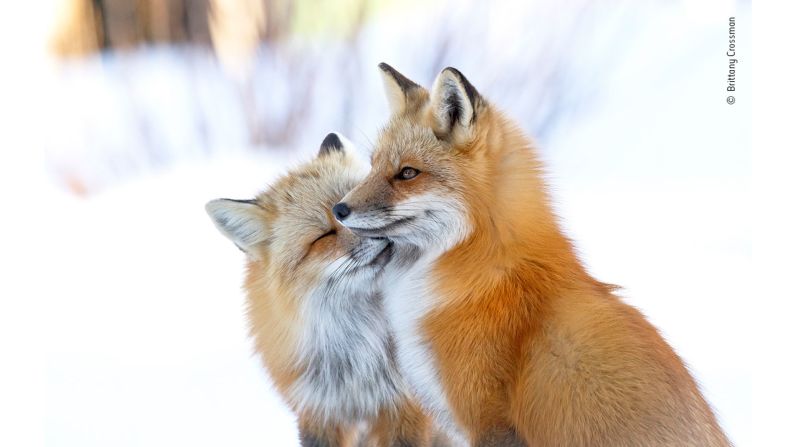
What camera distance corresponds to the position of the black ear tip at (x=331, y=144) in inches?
76.8

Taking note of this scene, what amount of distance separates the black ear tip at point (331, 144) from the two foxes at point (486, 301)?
19cm

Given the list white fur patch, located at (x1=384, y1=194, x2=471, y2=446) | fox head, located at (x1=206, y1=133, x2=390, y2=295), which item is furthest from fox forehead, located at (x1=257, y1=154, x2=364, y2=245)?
white fur patch, located at (x1=384, y1=194, x2=471, y2=446)

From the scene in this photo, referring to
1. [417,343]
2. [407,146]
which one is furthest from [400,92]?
[417,343]

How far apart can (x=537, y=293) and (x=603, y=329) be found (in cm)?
17

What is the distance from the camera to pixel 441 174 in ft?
5.27

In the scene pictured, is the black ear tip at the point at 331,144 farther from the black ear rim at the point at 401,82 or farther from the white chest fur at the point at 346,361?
the white chest fur at the point at 346,361

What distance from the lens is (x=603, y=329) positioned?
157cm

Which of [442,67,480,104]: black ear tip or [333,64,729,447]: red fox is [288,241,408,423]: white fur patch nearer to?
[333,64,729,447]: red fox

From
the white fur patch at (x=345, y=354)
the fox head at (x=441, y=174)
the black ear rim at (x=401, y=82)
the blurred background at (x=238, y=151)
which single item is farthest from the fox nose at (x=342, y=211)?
the blurred background at (x=238, y=151)

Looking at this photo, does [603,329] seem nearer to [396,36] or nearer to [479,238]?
[479,238]

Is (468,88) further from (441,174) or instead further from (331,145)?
(331,145)

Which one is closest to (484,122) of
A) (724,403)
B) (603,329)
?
(603,329)

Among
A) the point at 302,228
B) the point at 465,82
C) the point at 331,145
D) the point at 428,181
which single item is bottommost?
the point at 302,228

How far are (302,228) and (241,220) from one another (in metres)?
0.17
